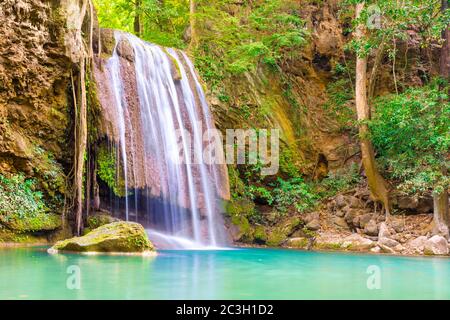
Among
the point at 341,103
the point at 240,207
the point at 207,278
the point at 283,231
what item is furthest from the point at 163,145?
the point at 341,103

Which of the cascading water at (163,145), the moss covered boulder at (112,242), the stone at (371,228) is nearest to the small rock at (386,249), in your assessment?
the stone at (371,228)

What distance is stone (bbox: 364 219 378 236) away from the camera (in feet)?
37.8

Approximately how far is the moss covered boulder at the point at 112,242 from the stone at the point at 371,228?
5.71 metres

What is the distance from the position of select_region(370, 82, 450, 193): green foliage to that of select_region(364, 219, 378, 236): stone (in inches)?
47.0

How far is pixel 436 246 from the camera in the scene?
32.8ft

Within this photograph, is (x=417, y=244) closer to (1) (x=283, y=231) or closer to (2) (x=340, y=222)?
(2) (x=340, y=222)

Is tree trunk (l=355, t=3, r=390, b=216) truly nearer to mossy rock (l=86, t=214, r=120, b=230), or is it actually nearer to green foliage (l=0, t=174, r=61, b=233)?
mossy rock (l=86, t=214, r=120, b=230)

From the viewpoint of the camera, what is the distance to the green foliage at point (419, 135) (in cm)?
1039

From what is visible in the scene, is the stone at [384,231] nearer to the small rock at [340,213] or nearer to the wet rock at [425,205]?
the wet rock at [425,205]

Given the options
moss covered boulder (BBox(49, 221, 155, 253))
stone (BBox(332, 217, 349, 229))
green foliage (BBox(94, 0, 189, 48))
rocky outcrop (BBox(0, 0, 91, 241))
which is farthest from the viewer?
green foliage (BBox(94, 0, 189, 48))

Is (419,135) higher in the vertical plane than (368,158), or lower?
higher

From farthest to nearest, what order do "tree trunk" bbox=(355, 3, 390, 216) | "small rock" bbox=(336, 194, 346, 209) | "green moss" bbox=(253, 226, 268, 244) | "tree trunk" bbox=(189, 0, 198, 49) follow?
1. "tree trunk" bbox=(189, 0, 198, 49)
2. "small rock" bbox=(336, 194, 346, 209)
3. "green moss" bbox=(253, 226, 268, 244)
4. "tree trunk" bbox=(355, 3, 390, 216)

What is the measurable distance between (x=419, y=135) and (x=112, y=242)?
23.9ft

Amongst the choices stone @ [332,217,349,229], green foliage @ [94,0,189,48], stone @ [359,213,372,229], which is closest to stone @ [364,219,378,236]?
stone @ [359,213,372,229]
